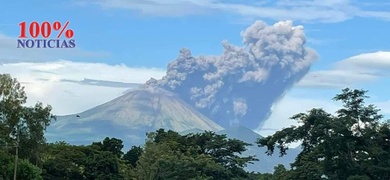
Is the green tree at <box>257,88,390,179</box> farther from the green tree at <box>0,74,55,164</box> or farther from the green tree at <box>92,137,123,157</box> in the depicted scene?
the green tree at <box>92,137,123,157</box>

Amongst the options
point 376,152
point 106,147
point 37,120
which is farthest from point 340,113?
point 106,147

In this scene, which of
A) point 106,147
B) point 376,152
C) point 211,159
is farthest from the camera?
point 106,147

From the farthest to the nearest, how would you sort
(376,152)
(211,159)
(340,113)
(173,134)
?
(173,134)
(211,159)
(340,113)
(376,152)

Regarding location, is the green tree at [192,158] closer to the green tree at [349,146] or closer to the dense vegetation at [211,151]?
the dense vegetation at [211,151]

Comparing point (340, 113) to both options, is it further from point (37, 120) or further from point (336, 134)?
point (37, 120)

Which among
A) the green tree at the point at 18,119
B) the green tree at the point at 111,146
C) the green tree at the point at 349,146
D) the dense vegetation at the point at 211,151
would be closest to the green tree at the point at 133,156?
the green tree at the point at 111,146

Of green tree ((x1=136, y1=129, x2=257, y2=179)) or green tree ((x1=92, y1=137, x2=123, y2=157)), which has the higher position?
green tree ((x1=92, y1=137, x2=123, y2=157))

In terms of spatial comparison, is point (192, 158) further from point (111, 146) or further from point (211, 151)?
point (111, 146)

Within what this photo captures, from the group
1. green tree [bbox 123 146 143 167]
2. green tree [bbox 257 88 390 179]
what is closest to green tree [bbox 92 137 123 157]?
green tree [bbox 123 146 143 167]
